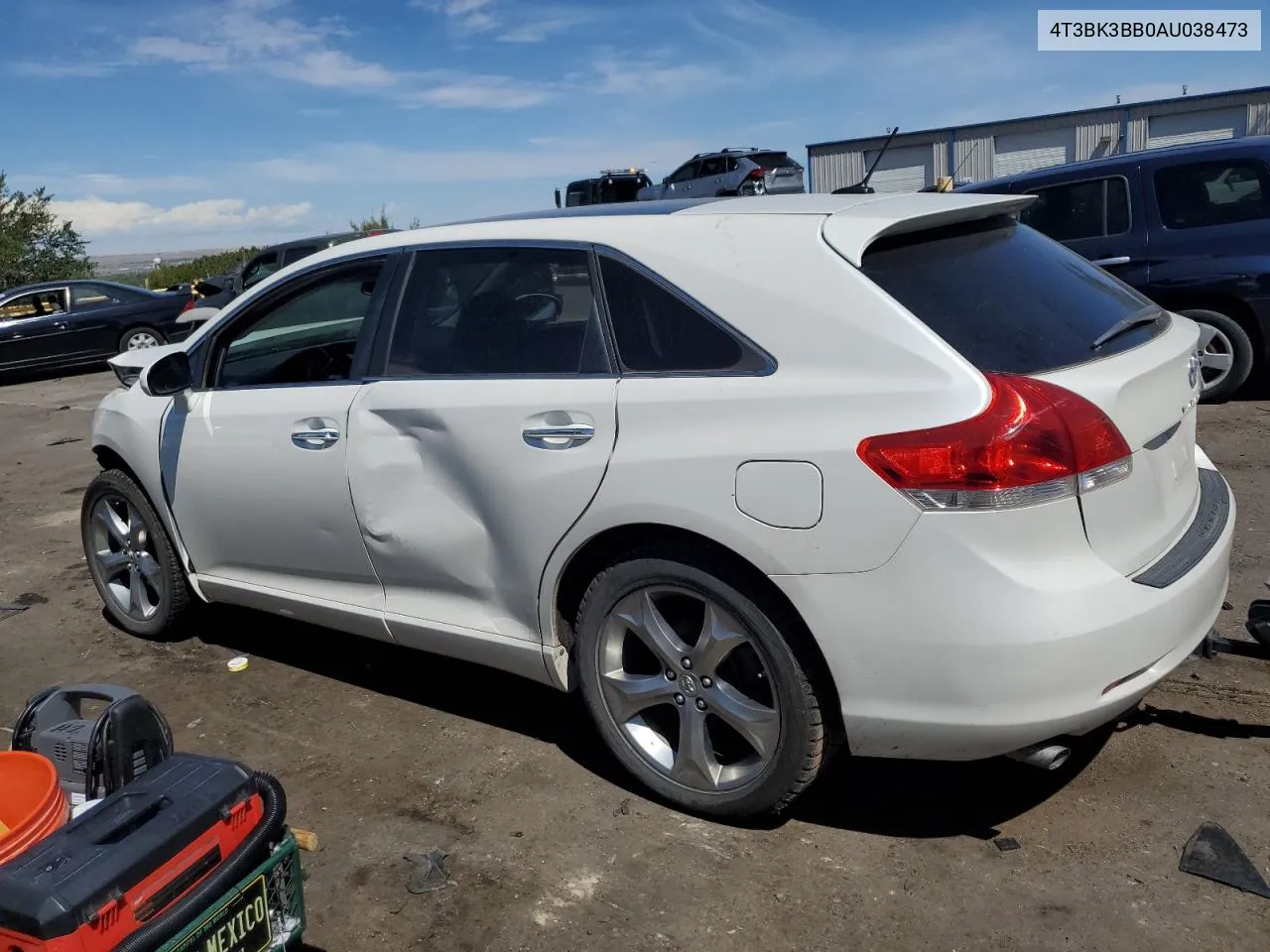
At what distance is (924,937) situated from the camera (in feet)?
8.60

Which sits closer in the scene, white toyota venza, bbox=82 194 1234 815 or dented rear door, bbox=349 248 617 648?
white toyota venza, bbox=82 194 1234 815

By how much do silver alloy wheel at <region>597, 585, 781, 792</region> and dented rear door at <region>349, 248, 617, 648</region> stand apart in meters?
0.32

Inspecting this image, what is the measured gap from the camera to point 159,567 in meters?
4.70

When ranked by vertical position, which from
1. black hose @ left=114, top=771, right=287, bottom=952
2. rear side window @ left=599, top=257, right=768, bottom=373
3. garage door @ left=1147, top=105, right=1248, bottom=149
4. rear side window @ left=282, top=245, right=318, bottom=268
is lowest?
black hose @ left=114, top=771, right=287, bottom=952

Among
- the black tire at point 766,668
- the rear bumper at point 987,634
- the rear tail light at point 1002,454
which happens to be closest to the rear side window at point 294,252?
the black tire at point 766,668

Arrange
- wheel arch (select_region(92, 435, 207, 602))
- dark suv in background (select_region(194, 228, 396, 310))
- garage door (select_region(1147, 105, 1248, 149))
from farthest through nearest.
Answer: garage door (select_region(1147, 105, 1248, 149))
dark suv in background (select_region(194, 228, 396, 310))
wheel arch (select_region(92, 435, 207, 602))

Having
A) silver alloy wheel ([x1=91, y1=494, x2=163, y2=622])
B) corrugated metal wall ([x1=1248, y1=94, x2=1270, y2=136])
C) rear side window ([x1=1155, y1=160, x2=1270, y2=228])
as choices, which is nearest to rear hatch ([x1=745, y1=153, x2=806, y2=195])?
corrugated metal wall ([x1=1248, y1=94, x2=1270, y2=136])

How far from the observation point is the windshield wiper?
2934 mm

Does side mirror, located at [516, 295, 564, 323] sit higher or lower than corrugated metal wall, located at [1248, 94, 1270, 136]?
lower

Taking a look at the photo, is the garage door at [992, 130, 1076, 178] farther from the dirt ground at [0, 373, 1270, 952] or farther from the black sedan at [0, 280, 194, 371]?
the dirt ground at [0, 373, 1270, 952]

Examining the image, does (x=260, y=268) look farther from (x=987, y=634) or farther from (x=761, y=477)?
(x=987, y=634)

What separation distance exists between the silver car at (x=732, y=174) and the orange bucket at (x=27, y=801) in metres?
20.8

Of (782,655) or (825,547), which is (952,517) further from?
(782,655)

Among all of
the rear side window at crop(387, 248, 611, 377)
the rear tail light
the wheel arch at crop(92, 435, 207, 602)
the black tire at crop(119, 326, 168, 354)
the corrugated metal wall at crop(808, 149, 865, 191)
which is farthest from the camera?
the corrugated metal wall at crop(808, 149, 865, 191)
